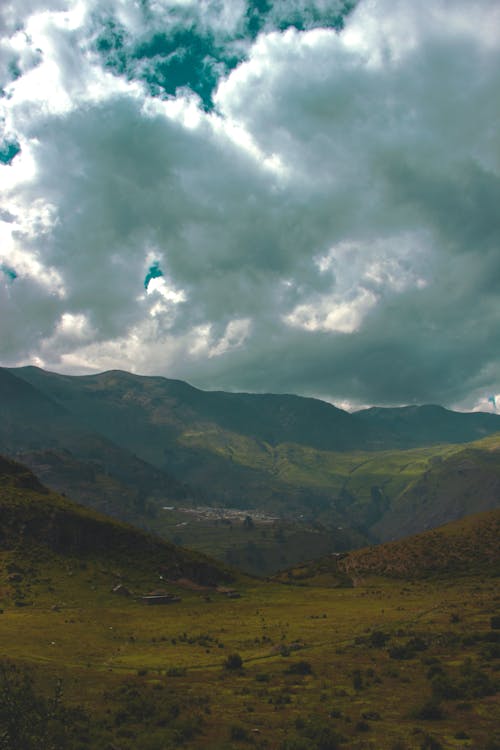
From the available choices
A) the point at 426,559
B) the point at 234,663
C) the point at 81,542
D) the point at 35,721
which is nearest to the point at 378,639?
the point at 234,663

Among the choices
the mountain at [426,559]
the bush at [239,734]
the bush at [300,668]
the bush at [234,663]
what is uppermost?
the bush at [239,734]

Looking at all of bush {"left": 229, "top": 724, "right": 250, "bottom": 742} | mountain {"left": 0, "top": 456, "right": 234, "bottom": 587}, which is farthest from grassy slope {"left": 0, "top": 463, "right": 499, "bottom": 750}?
mountain {"left": 0, "top": 456, "right": 234, "bottom": 587}

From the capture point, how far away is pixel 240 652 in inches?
1866

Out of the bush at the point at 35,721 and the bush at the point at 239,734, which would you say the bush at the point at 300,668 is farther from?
the bush at the point at 35,721

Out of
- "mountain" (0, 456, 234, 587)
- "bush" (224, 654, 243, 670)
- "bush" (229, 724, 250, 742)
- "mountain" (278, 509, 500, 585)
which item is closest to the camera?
"bush" (229, 724, 250, 742)

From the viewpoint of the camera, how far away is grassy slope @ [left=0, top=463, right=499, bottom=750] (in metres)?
26.8

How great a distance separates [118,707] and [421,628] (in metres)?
37.1

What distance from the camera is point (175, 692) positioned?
111 ft

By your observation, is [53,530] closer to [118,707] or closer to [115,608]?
[115,608]

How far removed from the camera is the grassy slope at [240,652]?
2678cm

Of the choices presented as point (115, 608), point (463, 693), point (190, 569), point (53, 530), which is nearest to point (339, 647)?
point (463, 693)

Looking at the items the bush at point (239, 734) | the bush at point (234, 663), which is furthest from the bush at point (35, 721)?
the bush at point (234, 663)

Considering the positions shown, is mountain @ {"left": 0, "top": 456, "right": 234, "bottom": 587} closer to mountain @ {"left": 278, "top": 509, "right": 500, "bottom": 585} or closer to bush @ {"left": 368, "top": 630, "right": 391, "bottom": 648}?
mountain @ {"left": 278, "top": 509, "right": 500, "bottom": 585}

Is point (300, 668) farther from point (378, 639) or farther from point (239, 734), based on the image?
point (239, 734)
